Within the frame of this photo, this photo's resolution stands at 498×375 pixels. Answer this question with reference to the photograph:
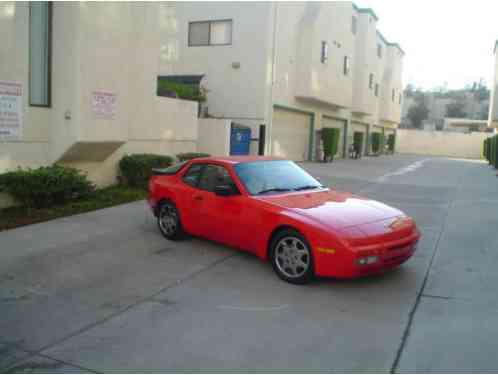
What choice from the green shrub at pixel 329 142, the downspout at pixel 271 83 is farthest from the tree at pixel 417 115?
the downspout at pixel 271 83

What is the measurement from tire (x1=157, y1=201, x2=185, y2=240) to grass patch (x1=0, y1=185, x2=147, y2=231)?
239 cm

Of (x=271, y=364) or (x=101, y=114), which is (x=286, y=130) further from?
(x=271, y=364)

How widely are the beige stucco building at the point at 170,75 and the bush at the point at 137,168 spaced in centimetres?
27

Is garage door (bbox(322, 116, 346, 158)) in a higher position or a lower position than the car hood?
higher

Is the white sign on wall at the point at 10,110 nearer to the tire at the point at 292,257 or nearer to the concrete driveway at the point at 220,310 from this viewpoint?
the concrete driveway at the point at 220,310

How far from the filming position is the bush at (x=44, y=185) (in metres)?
8.92

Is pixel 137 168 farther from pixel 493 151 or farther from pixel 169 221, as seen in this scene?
pixel 493 151

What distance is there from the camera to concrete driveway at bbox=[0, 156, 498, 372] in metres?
3.91

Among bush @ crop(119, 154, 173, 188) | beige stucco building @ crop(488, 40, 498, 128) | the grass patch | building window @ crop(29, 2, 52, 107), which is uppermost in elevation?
beige stucco building @ crop(488, 40, 498, 128)

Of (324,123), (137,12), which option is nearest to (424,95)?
(324,123)

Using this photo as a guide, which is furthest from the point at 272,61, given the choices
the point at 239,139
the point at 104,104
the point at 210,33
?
the point at 104,104

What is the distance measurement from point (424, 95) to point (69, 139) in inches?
4088

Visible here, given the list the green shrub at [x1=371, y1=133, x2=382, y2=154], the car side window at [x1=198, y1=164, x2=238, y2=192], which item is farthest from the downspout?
the green shrub at [x1=371, y1=133, x2=382, y2=154]

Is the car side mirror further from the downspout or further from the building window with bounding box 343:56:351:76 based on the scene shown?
the building window with bounding box 343:56:351:76
